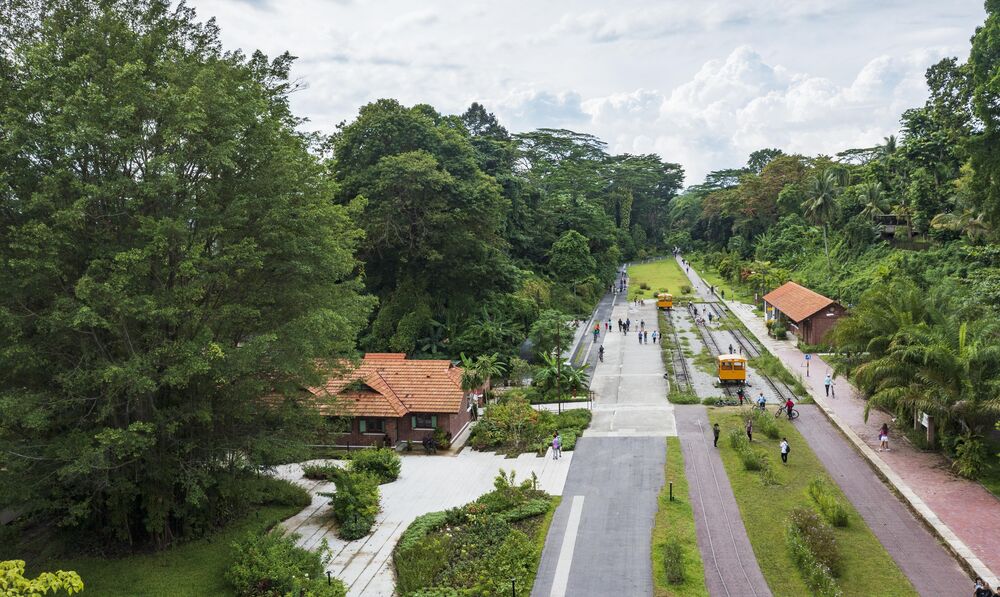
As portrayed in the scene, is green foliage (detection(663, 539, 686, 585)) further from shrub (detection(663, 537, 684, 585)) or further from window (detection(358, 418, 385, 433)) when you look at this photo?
window (detection(358, 418, 385, 433))

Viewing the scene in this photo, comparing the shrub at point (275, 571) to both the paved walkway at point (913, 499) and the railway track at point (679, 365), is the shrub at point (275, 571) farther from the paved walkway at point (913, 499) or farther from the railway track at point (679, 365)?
the railway track at point (679, 365)

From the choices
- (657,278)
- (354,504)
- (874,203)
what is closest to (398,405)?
(354,504)

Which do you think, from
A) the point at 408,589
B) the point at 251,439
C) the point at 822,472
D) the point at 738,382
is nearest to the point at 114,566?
the point at 251,439

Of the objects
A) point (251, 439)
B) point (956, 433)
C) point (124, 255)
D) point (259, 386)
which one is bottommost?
point (956, 433)

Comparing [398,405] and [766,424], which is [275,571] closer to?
[398,405]

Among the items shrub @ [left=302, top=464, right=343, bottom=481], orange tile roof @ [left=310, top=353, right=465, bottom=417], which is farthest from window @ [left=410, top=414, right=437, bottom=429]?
shrub @ [left=302, top=464, right=343, bottom=481]

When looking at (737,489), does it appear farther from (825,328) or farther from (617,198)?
(617,198)

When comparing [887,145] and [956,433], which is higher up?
[887,145]
